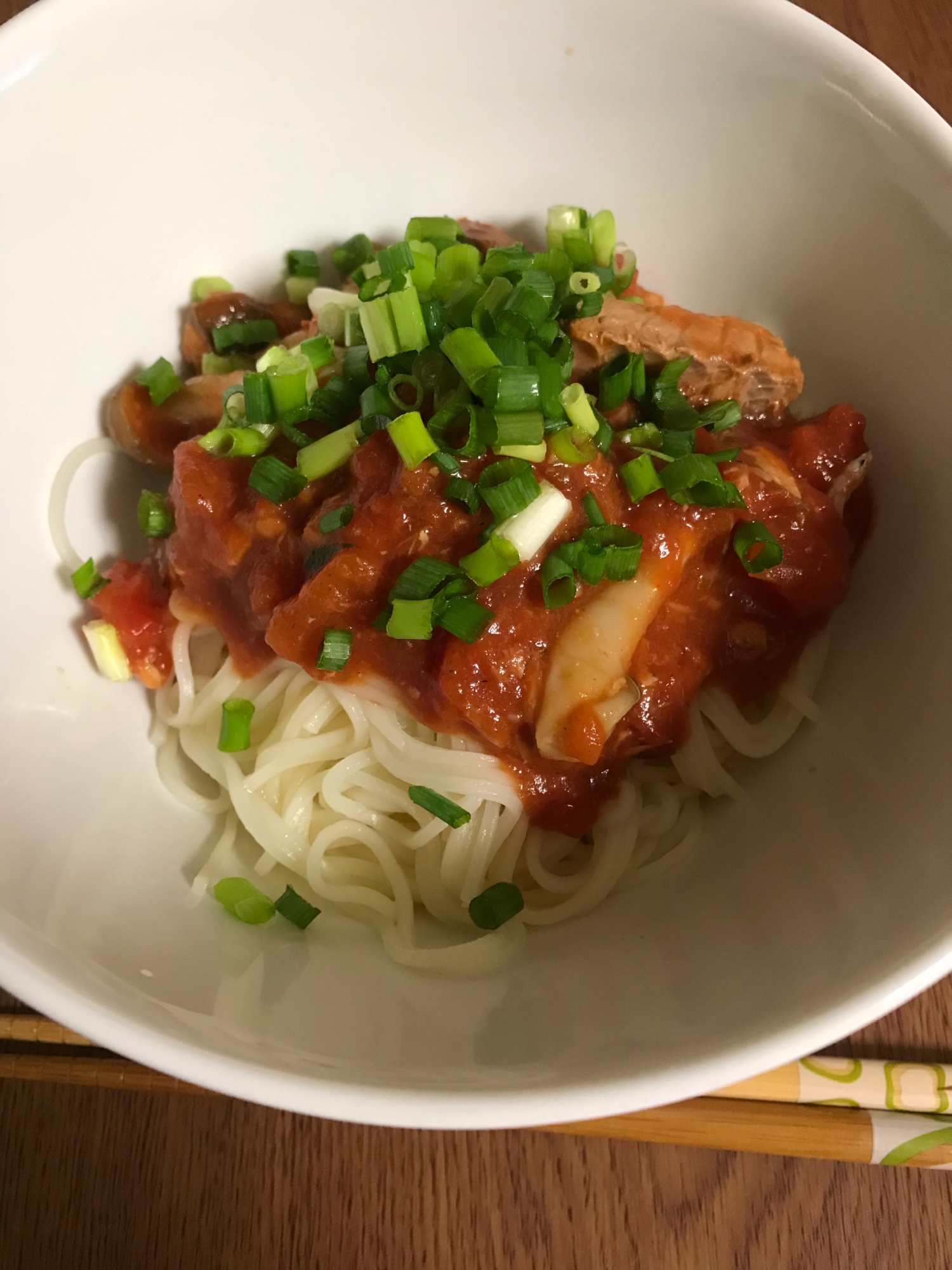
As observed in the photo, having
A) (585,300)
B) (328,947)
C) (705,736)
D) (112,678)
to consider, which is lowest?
(112,678)

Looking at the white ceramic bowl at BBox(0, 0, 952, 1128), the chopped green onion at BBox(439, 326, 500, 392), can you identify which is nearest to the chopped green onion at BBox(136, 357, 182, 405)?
the white ceramic bowl at BBox(0, 0, 952, 1128)

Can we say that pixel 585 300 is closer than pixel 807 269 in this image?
Yes

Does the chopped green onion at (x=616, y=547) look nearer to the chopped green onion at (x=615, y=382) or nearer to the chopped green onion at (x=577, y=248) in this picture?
the chopped green onion at (x=615, y=382)

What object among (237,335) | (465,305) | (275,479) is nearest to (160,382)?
(237,335)

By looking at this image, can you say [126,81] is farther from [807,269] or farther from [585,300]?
[807,269]

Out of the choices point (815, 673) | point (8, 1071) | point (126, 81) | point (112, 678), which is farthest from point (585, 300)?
point (8, 1071)

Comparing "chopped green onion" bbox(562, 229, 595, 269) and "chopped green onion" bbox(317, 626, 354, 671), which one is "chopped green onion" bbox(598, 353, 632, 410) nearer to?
"chopped green onion" bbox(562, 229, 595, 269)

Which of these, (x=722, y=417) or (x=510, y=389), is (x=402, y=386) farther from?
(x=722, y=417)
